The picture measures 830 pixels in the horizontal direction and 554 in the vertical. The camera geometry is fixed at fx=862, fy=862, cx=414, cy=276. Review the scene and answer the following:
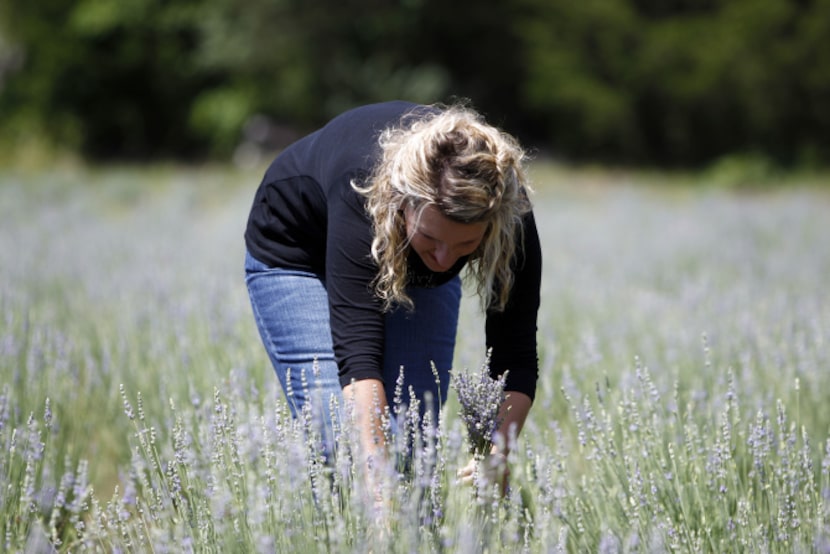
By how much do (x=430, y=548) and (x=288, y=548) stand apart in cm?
29

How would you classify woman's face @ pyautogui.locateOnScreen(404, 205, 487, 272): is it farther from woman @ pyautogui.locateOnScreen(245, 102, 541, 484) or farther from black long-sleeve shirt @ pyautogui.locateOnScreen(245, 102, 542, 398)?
black long-sleeve shirt @ pyautogui.locateOnScreen(245, 102, 542, 398)

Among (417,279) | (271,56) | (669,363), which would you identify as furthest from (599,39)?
(417,279)

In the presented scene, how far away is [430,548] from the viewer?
68.9 inches

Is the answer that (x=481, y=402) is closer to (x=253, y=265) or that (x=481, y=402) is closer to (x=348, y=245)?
(x=348, y=245)

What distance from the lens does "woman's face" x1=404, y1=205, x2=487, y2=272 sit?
2.02 m

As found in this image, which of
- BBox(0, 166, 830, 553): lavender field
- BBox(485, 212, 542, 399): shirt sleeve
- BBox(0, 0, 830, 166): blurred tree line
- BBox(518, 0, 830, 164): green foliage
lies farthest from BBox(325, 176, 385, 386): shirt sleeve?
BBox(518, 0, 830, 164): green foliage

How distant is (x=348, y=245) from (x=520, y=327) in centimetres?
55

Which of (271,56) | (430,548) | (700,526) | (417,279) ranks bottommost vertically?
(700,526)

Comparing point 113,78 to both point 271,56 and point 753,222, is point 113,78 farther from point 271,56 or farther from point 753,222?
point 753,222

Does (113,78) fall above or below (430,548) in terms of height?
above

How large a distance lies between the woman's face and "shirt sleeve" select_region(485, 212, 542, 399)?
8.7 inches

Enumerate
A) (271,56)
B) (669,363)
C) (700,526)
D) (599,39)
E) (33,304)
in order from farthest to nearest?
(599,39) < (271,56) < (33,304) < (669,363) < (700,526)

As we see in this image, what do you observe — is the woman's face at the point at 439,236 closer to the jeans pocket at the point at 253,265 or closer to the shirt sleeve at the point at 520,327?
the shirt sleeve at the point at 520,327

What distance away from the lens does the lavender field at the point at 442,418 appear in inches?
71.9
